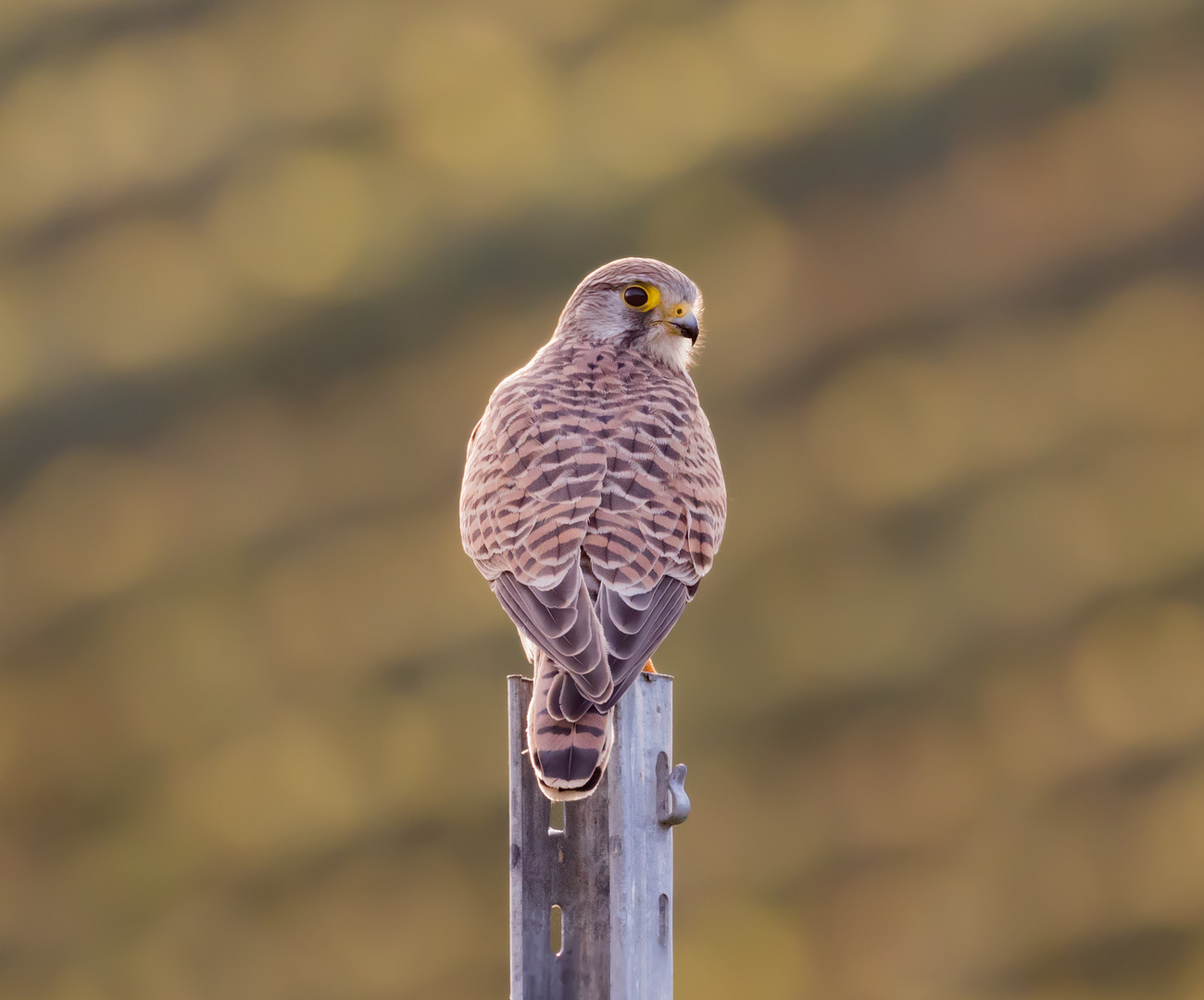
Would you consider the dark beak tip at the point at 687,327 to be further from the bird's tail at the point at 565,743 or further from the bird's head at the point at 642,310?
the bird's tail at the point at 565,743

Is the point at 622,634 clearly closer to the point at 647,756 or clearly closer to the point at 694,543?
the point at 647,756

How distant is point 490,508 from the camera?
312cm

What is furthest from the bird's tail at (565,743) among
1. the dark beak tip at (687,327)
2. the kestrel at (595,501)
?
the dark beak tip at (687,327)

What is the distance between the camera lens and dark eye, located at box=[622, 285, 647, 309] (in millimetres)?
3861

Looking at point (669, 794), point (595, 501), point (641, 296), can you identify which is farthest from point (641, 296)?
point (669, 794)

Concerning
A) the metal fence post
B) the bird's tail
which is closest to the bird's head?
the metal fence post

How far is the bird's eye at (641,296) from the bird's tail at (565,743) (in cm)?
158

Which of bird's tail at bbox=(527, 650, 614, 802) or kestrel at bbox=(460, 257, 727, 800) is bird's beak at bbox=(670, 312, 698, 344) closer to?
kestrel at bbox=(460, 257, 727, 800)

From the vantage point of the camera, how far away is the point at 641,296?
12.7 feet

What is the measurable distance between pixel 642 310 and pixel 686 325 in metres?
0.14

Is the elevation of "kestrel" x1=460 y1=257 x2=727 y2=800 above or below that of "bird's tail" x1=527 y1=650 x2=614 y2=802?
above

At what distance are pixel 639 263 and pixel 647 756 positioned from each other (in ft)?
5.39

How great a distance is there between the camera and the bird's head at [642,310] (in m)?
3.84

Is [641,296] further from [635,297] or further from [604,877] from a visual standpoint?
[604,877]
